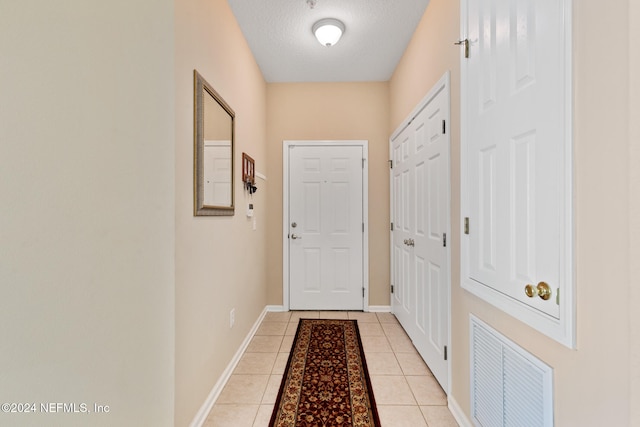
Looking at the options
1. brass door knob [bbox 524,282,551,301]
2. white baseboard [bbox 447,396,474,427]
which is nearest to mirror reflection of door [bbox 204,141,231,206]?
brass door knob [bbox 524,282,551,301]

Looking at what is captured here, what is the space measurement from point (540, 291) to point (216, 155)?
172 centimetres

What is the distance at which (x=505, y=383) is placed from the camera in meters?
1.09

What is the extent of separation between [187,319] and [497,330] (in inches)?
56.0

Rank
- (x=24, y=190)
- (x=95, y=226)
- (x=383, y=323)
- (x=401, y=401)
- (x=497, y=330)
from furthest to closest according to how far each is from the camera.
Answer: (x=383, y=323)
(x=401, y=401)
(x=497, y=330)
(x=95, y=226)
(x=24, y=190)

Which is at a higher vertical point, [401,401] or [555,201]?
[555,201]

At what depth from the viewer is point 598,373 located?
0.74 m

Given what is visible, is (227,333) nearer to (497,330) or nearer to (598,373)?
(497,330)

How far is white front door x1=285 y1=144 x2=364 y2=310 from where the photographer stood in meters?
3.21

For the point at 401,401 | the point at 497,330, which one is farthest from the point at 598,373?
the point at 401,401

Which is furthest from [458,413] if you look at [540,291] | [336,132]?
[336,132]

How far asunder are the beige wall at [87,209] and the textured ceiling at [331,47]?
1155 millimetres

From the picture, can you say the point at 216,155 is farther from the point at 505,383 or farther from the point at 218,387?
the point at 505,383

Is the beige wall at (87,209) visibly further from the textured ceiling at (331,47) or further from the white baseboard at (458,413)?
the white baseboard at (458,413)

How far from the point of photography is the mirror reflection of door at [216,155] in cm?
159
